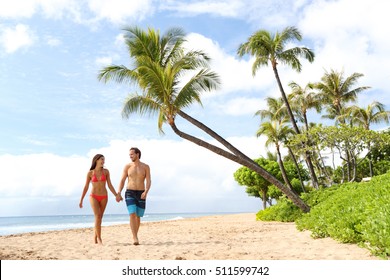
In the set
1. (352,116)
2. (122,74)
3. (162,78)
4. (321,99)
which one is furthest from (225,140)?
(352,116)

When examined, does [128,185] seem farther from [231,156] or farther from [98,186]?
[231,156]

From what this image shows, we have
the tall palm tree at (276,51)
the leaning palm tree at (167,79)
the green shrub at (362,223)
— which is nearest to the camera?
the green shrub at (362,223)

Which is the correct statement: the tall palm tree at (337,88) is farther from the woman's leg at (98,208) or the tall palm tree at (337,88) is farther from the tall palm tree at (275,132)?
the woman's leg at (98,208)

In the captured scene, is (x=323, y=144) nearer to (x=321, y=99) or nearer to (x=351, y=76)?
(x=321, y=99)

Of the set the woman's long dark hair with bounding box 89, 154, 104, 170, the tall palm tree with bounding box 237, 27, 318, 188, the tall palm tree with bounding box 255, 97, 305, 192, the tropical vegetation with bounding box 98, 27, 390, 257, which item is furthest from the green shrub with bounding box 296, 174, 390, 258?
the tall palm tree with bounding box 255, 97, 305, 192

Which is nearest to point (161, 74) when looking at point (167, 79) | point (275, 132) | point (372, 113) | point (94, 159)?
point (167, 79)

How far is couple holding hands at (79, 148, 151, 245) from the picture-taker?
8.59m

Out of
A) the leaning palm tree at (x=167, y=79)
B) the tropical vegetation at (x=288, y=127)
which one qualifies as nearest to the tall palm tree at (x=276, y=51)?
the tropical vegetation at (x=288, y=127)

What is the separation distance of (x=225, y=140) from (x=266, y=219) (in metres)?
6.15

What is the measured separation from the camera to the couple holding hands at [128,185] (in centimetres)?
859

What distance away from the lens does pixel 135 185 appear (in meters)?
8.59

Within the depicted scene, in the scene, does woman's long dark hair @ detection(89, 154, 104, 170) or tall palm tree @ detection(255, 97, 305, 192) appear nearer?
woman's long dark hair @ detection(89, 154, 104, 170)

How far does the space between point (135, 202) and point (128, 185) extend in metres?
0.41

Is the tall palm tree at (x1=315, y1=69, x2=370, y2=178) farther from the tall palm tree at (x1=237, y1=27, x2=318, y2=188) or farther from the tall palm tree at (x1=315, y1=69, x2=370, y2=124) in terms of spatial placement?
the tall palm tree at (x1=237, y1=27, x2=318, y2=188)
